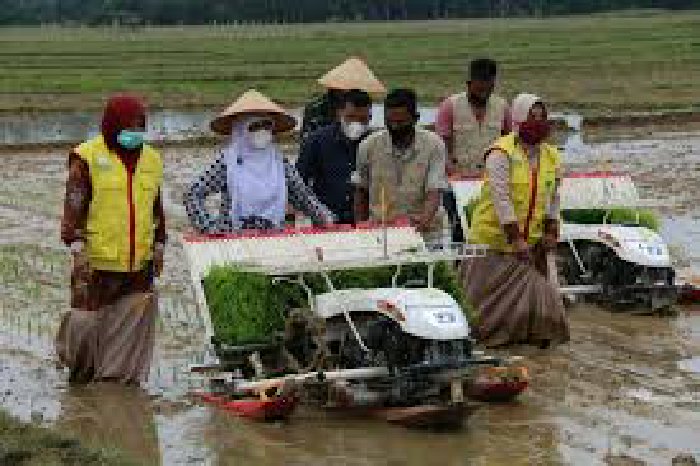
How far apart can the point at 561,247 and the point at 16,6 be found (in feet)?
388

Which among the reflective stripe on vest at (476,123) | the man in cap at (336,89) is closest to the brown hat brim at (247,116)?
the man in cap at (336,89)

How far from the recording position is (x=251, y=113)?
810 centimetres

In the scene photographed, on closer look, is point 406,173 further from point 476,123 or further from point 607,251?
point 607,251

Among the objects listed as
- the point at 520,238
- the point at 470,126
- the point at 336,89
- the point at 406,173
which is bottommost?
the point at 520,238

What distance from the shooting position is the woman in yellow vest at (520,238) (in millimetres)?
8602

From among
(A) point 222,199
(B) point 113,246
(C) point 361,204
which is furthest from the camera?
(C) point 361,204

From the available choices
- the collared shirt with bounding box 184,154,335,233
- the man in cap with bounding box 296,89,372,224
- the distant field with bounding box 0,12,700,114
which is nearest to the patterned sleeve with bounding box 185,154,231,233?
the collared shirt with bounding box 184,154,335,233

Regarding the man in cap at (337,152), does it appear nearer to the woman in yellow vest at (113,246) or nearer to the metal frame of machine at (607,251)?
the metal frame of machine at (607,251)

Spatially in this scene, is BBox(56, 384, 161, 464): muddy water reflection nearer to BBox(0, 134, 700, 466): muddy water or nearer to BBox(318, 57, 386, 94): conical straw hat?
BBox(0, 134, 700, 466): muddy water

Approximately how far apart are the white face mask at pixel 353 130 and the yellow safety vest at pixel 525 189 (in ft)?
2.89

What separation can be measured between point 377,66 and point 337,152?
30.9 m

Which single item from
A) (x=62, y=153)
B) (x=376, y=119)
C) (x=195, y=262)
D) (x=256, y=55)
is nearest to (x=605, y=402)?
(x=195, y=262)

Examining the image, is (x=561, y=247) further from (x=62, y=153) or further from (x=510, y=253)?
(x=62, y=153)

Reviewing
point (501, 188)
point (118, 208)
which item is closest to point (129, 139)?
point (118, 208)
